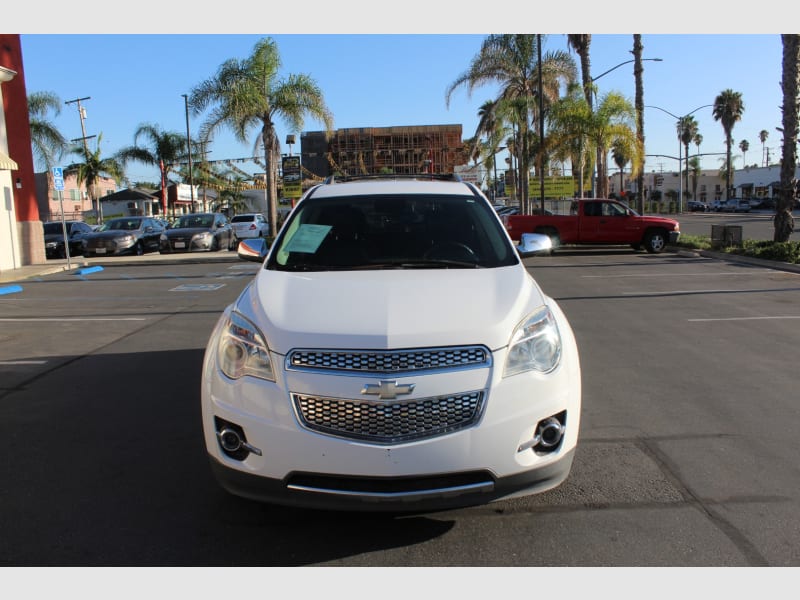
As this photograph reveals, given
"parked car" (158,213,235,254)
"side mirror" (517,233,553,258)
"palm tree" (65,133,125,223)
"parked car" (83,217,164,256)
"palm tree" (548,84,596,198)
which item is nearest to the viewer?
"side mirror" (517,233,553,258)

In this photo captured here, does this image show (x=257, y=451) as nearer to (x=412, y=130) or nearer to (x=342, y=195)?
(x=342, y=195)

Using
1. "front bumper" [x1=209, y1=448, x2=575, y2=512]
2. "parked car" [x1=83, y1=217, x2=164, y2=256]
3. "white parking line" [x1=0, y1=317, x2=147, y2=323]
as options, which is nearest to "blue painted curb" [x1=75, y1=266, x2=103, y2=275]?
"parked car" [x1=83, y1=217, x2=164, y2=256]

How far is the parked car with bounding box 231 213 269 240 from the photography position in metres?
28.3

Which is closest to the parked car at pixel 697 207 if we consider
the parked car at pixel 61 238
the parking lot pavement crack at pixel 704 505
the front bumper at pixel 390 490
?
the parked car at pixel 61 238

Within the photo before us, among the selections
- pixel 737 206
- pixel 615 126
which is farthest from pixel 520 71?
pixel 737 206

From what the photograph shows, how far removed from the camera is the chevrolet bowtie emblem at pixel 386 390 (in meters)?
3.00

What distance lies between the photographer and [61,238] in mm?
25109

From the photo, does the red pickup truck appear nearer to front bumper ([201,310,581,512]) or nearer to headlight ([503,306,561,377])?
headlight ([503,306,561,377])

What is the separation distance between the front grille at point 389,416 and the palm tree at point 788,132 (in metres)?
17.3

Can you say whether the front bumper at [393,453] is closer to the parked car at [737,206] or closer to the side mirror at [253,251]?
the side mirror at [253,251]

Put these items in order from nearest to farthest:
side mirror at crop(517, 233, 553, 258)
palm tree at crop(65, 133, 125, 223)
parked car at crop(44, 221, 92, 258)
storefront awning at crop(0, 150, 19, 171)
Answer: side mirror at crop(517, 233, 553, 258)
storefront awning at crop(0, 150, 19, 171)
parked car at crop(44, 221, 92, 258)
palm tree at crop(65, 133, 125, 223)

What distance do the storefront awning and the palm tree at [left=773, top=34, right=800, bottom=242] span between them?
20.8m

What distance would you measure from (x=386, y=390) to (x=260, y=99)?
22.8 metres

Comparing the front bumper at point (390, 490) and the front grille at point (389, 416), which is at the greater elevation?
the front grille at point (389, 416)
